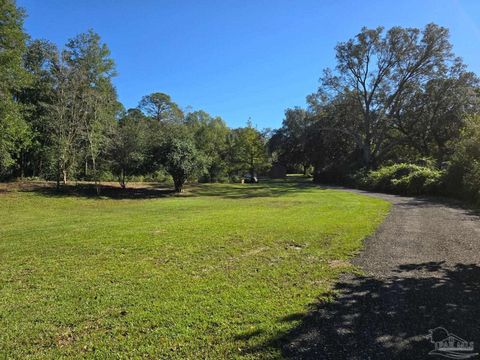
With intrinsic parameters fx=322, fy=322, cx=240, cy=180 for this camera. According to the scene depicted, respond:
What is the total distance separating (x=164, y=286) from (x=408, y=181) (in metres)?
21.2

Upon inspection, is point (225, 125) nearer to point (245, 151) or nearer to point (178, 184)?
point (245, 151)

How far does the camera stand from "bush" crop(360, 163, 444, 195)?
19.9 m

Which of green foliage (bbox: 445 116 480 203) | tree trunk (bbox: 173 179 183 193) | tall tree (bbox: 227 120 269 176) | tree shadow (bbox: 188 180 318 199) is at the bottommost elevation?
tree shadow (bbox: 188 180 318 199)

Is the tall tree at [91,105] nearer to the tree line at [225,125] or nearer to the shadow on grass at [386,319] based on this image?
the tree line at [225,125]

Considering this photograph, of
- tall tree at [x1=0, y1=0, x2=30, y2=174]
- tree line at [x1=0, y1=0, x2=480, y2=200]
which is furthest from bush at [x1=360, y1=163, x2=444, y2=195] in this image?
tall tree at [x1=0, y1=0, x2=30, y2=174]

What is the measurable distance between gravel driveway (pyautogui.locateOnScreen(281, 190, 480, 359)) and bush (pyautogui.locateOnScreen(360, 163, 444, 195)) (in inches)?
558

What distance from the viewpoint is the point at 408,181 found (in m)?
21.8

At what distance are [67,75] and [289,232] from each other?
20014 millimetres

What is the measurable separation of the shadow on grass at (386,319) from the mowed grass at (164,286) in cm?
21

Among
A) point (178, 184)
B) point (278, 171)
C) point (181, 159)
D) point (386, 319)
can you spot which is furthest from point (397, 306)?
point (278, 171)

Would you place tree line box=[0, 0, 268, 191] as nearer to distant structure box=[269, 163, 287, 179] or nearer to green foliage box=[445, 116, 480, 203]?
green foliage box=[445, 116, 480, 203]

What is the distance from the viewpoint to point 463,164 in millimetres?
17125

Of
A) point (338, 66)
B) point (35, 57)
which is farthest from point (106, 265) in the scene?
point (338, 66)

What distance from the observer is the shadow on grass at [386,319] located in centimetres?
308
